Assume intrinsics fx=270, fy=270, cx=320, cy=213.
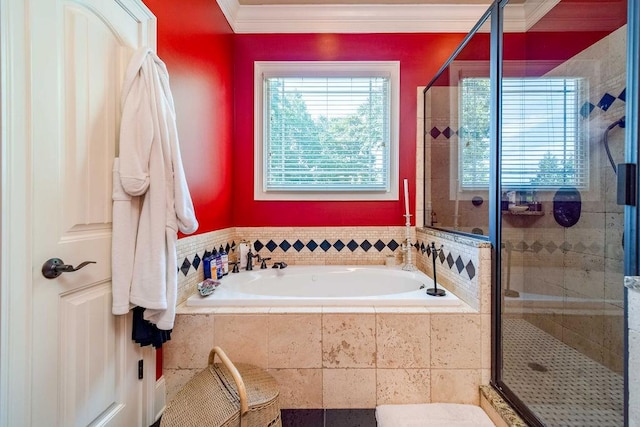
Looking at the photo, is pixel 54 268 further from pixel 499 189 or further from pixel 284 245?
pixel 499 189

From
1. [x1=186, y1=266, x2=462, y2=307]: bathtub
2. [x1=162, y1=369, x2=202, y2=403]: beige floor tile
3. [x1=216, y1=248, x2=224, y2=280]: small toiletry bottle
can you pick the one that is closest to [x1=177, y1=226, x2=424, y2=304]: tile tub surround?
[x1=186, y1=266, x2=462, y2=307]: bathtub

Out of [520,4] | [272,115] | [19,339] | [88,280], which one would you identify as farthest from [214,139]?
[520,4]

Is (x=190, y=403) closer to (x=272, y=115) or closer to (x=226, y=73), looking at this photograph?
(x=272, y=115)

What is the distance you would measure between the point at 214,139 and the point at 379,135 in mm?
1365

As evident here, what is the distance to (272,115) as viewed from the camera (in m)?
2.39

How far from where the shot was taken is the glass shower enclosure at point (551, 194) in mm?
1342

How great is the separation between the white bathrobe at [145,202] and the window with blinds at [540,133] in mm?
1757

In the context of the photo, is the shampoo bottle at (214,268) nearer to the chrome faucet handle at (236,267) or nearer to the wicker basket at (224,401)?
the chrome faucet handle at (236,267)

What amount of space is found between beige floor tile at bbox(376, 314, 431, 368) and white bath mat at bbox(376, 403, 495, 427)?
0.62 ft

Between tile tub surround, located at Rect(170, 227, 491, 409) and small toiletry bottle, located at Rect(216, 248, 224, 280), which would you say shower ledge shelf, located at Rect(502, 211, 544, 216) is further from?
small toiletry bottle, located at Rect(216, 248, 224, 280)

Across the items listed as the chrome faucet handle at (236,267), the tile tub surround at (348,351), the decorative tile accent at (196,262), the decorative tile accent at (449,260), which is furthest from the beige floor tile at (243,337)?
the decorative tile accent at (449,260)

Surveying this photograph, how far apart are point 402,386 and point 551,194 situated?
5.10ft

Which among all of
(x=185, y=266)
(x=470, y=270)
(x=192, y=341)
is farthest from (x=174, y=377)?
(x=470, y=270)

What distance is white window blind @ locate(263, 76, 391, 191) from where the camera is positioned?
2.36 m
